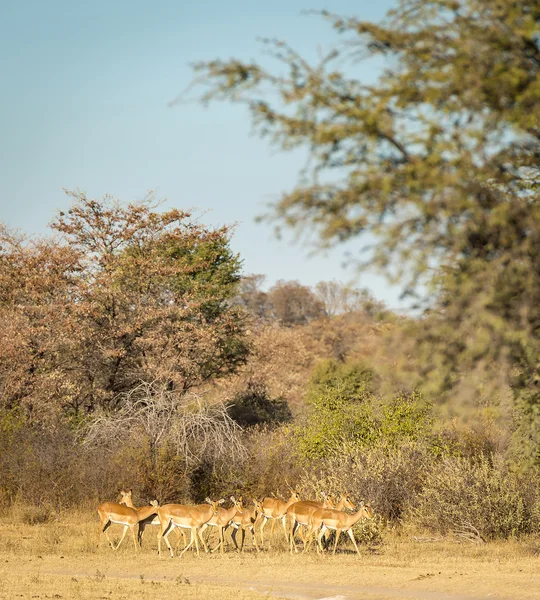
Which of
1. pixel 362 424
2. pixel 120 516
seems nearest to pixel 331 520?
pixel 120 516

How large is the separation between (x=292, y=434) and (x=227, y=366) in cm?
1006

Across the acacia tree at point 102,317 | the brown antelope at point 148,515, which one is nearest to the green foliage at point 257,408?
the acacia tree at point 102,317

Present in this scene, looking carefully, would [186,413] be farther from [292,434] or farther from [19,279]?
[19,279]

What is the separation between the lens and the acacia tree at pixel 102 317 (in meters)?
30.1

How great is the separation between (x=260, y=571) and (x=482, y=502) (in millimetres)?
6175

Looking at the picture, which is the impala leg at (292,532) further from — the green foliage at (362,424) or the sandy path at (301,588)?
the green foliage at (362,424)

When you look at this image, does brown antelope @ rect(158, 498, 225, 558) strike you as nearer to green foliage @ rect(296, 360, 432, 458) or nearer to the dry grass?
the dry grass

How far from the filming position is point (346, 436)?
24391mm

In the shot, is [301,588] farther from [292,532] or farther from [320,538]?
[292,532]

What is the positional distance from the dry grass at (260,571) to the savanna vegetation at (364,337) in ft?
5.98

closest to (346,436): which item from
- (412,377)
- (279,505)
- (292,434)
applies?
(292,434)

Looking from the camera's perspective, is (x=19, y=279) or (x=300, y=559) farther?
(x=19, y=279)

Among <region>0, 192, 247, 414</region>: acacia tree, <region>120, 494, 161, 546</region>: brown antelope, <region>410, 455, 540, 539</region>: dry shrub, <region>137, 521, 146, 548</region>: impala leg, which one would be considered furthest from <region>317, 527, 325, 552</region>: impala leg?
<region>0, 192, 247, 414</region>: acacia tree

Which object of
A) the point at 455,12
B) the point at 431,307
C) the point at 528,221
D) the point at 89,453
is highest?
the point at 455,12
